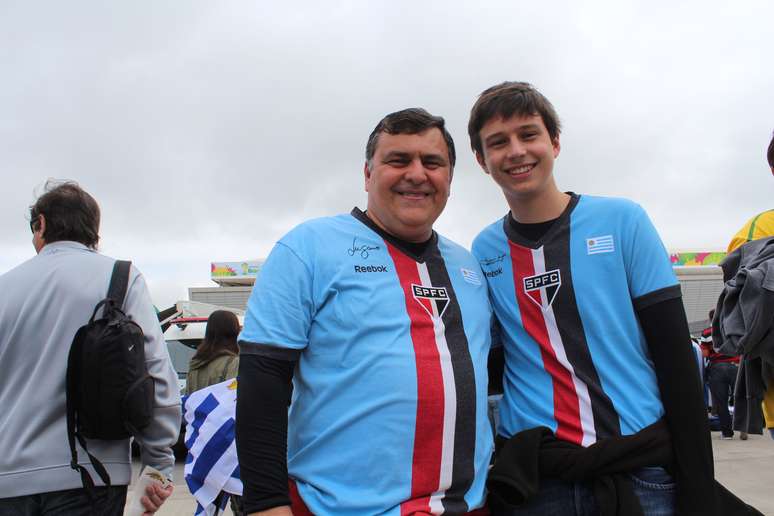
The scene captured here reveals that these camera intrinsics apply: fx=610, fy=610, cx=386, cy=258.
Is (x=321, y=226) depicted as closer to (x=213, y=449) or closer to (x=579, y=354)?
(x=579, y=354)

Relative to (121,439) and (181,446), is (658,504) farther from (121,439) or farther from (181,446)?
(181,446)

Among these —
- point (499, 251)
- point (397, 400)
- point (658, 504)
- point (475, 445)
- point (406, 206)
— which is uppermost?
point (406, 206)

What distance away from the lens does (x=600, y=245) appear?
72.9 inches

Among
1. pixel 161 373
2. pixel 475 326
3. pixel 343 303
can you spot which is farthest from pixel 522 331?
pixel 161 373

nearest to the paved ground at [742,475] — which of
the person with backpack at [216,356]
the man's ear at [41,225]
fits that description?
the person with backpack at [216,356]

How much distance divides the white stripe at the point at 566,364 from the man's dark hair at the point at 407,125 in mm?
462

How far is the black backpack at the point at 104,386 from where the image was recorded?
2.19m

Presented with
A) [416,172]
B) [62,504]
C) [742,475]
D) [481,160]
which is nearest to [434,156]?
[416,172]

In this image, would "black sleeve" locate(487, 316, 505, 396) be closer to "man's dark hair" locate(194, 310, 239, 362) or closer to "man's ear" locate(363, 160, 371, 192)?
"man's ear" locate(363, 160, 371, 192)

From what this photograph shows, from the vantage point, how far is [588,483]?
1745 mm

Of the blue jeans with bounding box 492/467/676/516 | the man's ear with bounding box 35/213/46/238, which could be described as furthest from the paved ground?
the blue jeans with bounding box 492/467/676/516

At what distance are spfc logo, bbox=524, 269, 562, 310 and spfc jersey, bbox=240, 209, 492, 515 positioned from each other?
9.2 inches

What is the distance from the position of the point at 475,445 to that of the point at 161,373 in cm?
135
